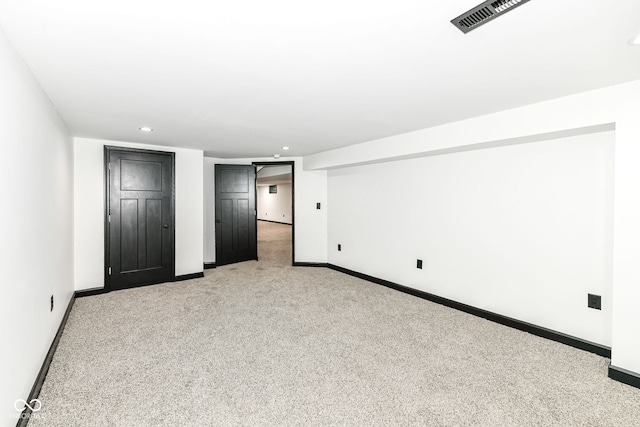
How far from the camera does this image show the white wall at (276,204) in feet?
45.6

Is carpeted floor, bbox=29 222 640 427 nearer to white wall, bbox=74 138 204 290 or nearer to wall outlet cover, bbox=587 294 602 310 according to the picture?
wall outlet cover, bbox=587 294 602 310

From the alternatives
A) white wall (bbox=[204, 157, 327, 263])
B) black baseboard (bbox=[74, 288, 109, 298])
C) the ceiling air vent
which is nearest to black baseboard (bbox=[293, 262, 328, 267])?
white wall (bbox=[204, 157, 327, 263])

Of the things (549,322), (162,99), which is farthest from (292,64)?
(549,322)

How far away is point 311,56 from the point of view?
1.75 metres

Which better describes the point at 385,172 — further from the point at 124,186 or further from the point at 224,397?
the point at 124,186

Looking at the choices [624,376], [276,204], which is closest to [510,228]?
[624,376]

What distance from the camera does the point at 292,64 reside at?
1843mm

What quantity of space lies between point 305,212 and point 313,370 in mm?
3706

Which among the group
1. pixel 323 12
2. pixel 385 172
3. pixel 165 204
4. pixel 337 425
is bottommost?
pixel 337 425

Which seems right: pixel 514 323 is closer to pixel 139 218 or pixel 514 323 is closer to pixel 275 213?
pixel 139 218

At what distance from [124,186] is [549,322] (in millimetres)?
5470

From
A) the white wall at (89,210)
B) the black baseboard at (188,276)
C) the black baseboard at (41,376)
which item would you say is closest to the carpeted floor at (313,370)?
the black baseboard at (41,376)

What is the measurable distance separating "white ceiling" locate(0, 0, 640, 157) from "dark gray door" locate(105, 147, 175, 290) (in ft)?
4.53

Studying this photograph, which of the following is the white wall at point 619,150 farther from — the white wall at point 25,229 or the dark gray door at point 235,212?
the dark gray door at point 235,212
